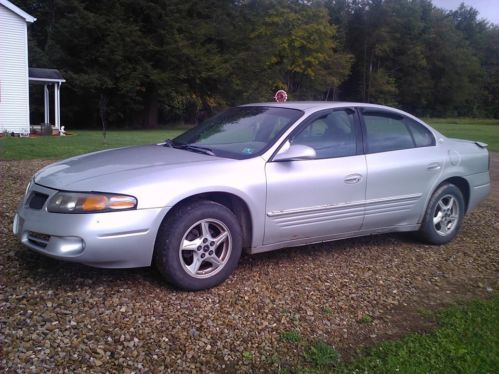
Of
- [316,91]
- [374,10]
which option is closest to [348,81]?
[374,10]

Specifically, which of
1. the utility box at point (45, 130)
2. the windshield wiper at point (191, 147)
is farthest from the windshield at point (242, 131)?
the utility box at point (45, 130)

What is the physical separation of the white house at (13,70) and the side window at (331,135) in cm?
2078

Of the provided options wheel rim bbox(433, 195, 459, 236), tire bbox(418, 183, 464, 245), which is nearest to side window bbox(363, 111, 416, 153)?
tire bbox(418, 183, 464, 245)

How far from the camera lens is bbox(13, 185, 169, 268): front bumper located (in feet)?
11.5

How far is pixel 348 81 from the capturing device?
2830 inches

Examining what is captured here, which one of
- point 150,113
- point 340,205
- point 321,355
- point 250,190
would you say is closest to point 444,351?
point 321,355

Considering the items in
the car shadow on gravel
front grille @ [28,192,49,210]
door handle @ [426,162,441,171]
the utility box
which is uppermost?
door handle @ [426,162,441,171]

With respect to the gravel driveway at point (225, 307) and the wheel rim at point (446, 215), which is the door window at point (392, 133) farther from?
the gravel driveway at point (225, 307)

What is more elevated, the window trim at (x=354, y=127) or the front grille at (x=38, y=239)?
the window trim at (x=354, y=127)

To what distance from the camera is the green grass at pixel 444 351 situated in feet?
9.95

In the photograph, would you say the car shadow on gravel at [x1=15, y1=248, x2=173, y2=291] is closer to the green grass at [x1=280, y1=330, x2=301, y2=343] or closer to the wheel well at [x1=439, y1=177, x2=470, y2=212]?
the green grass at [x1=280, y1=330, x2=301, y2=343]

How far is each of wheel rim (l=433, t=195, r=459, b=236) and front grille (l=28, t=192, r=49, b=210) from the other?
385 centimetres

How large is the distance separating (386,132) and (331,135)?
2.39 ft

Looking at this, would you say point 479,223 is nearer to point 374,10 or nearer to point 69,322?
point 69,322
